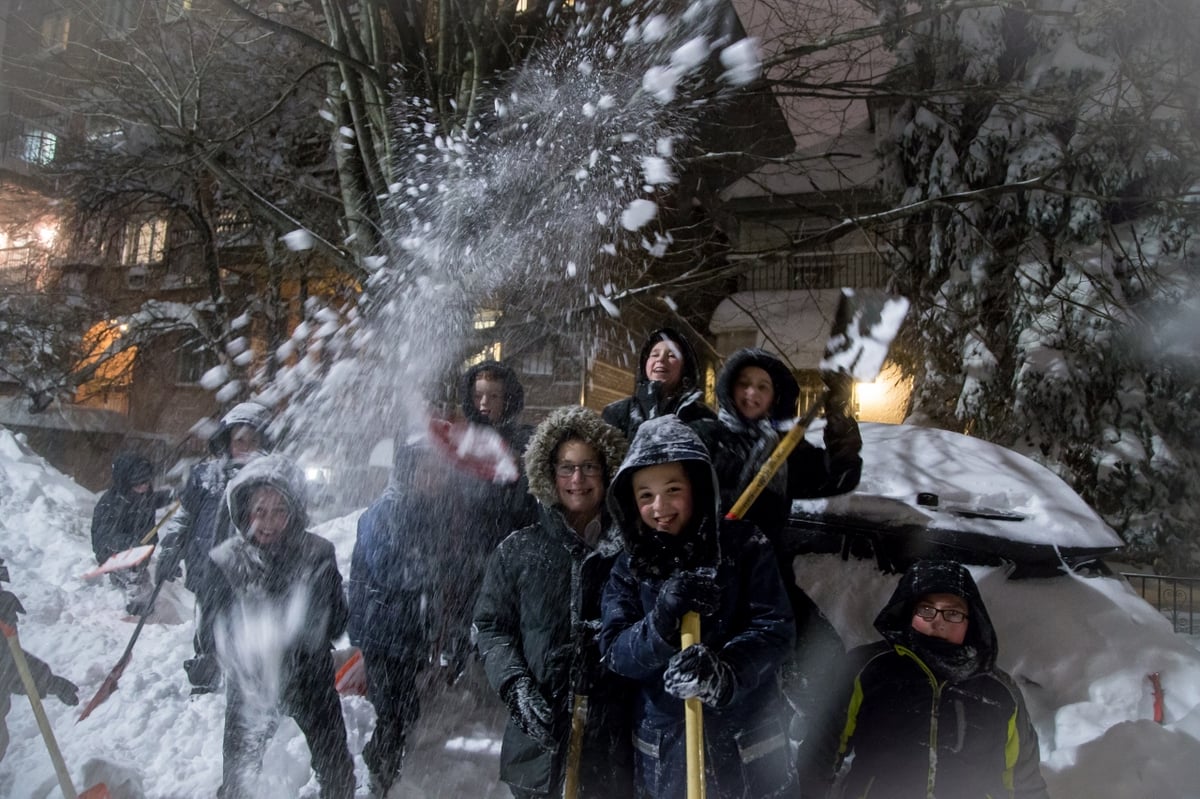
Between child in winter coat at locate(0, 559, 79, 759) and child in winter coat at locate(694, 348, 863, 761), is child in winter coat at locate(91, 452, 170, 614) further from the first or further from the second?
child in winter coat at locate(694, 348, 863, 761)

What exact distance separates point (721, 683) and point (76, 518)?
878 centimetres

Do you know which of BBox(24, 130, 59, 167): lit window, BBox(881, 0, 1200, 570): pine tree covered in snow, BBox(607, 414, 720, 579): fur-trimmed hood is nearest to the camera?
BBox(607, 414, 720, 579): fur-trimmed hood

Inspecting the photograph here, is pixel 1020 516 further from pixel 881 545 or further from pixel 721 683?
pixel 721 683

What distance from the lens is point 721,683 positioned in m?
1.70

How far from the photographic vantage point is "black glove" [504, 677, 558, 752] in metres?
2.10

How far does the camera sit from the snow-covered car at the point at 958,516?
126 inches

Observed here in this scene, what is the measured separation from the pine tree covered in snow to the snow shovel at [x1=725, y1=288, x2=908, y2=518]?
56 centimetres

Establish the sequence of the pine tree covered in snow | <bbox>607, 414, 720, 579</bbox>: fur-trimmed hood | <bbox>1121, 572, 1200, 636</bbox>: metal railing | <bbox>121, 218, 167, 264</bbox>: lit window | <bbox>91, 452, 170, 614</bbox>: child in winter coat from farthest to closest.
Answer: <bbox>121, 218, 167, 264</bbox>: lit window, <bbox>91, 452, 170, 614</bbox>: child in winter coat, <bbox>1121, 572, 1200, 636</bbox>: metal railing, the pine tree covered in snow, <bbox>607, 414, 720, 579</bbox>: fur-trimmed hood

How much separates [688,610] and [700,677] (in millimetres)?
164

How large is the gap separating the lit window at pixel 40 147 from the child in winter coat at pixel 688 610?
12233mm

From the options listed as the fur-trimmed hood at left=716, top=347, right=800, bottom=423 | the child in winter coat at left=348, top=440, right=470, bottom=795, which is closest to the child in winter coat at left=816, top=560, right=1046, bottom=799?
the fur-trimmed hood at left=716, top=347, right=800, bottom=423

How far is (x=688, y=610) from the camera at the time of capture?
1.76 m

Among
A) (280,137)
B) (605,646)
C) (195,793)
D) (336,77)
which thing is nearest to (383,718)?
(195,793)

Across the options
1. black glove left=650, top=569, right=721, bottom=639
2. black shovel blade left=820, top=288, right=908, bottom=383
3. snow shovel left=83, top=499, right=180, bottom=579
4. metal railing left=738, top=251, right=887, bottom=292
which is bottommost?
snow shovel left=83, top=499, right=180, bottom=579
